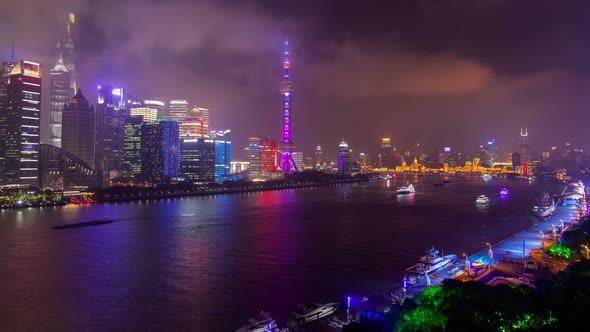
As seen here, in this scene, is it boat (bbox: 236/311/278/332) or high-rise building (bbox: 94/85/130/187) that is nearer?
boat (bbox: 236/311/278/332)

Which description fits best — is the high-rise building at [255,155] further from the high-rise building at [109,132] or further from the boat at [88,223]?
the boat at [88,223]

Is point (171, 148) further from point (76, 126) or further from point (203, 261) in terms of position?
point (203, 261)

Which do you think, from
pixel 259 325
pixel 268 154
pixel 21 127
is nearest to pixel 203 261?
pixel 259 325

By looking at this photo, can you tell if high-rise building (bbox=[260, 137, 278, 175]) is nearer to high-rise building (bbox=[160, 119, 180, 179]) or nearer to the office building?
high-rise building (bbox=[160, 119, 180, 179])

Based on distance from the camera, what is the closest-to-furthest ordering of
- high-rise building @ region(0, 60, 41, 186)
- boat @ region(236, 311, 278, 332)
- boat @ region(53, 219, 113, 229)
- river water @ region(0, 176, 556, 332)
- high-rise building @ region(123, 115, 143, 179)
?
boat @ region(236, 311, 278, 332) < river water @ region(0, 176, 556, 332) < boat @ region(53, 219, 113, 229) < high-rise building @ region(0, 60, 41, 186) < high-rise building @ region(123, 115, 143, 179)

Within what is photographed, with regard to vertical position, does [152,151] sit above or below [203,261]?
above

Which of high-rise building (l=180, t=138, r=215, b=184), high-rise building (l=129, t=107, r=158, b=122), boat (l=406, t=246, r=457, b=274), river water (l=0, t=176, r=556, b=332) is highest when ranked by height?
high-rise building (l=129, t=107, r=158, b=122)

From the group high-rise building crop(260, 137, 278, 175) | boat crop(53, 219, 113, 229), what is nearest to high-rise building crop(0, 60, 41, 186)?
boat crop(53, 219, 113, 229)

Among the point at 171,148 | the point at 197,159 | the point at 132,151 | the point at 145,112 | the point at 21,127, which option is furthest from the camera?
the point at 145,112
